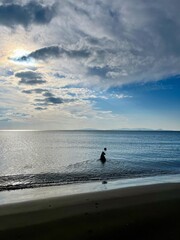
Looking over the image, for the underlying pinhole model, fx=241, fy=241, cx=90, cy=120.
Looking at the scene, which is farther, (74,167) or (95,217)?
(74,167)

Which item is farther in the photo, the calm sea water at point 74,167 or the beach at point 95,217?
the calm sea water at point 74,167

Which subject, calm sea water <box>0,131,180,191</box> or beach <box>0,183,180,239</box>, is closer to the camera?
beach <box>0,183,180,239</box>

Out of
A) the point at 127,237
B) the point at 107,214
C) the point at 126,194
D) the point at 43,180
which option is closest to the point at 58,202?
the point at 107,214

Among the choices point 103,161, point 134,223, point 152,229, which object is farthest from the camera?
point 103,161

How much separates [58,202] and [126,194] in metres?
4.74

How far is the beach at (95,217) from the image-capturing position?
943 centimetres

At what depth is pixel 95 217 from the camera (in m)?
11.2

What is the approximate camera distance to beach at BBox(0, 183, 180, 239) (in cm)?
943

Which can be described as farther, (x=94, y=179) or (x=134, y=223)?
(x=94, y=179)

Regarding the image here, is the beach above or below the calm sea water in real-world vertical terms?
above

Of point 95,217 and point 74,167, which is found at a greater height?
point 95,217

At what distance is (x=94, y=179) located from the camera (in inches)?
973

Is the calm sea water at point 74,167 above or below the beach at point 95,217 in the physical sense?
below

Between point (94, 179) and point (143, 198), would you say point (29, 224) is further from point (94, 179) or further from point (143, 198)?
point (94, 179)
